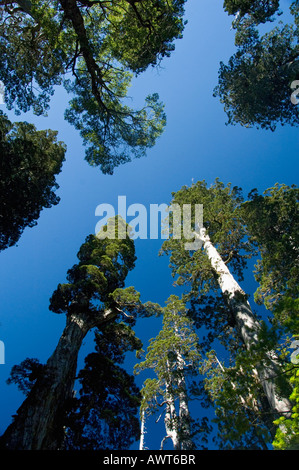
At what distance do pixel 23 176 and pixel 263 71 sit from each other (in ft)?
34.1

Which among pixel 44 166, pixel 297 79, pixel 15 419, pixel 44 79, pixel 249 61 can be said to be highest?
pixel 249 61

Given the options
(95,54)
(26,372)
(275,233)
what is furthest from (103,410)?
(95,54)

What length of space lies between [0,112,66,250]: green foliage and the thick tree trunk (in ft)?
15.0

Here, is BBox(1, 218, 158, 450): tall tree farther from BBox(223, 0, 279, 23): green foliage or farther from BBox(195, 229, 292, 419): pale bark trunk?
BBox(223, 0, 279, 23): green foliage

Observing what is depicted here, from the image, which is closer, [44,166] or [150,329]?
[44,166]

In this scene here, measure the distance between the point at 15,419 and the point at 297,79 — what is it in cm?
1310

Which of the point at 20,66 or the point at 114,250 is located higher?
the point at 20,66

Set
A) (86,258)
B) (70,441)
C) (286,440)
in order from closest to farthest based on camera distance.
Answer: (286,440) < (70,441) < (86,258)

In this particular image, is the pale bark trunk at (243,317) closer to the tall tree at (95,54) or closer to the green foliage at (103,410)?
the green foliage at (103,410)

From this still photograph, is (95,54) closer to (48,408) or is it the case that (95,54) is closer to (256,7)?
(256,7)

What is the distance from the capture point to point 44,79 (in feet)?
31.9

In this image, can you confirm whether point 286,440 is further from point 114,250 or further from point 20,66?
point 20,66

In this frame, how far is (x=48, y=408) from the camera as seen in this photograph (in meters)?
5.46
